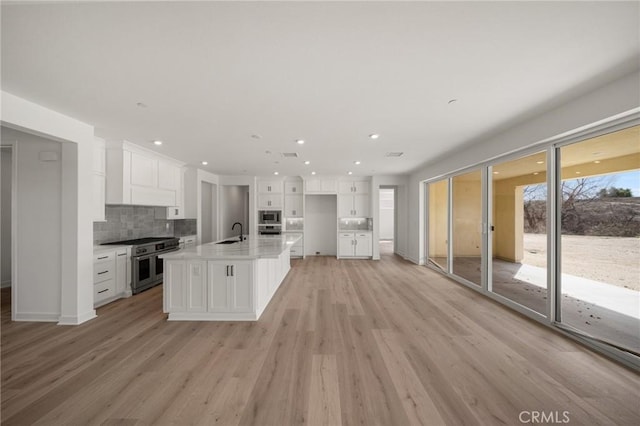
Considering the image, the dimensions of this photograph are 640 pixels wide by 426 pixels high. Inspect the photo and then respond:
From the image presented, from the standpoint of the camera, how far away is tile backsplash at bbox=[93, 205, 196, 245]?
4469mm

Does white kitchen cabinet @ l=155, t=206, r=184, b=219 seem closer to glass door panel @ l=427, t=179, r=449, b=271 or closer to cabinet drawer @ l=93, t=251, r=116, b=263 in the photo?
cabinet drawer @ l=93, t=251, r=116, b=263

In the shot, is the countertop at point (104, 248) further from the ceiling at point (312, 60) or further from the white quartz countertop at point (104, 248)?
the ceiling at point (312, 60)

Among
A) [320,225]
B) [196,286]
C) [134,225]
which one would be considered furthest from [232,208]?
[196,286]

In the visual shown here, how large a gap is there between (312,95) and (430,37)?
3.73 feet

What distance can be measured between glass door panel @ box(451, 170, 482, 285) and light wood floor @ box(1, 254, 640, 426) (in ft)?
6.70

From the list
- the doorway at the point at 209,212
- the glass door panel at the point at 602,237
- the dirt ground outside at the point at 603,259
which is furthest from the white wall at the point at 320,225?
the glass door panel at the point at 602,237

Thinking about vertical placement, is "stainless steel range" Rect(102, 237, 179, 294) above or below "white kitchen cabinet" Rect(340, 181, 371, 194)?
below

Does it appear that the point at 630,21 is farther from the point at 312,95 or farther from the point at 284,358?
the point at 284,358

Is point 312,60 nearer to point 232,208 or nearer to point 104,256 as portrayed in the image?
point 104,256

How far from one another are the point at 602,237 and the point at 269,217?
674cm

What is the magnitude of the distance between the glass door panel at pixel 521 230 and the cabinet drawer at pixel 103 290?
628 centimetres

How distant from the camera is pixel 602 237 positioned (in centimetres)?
273

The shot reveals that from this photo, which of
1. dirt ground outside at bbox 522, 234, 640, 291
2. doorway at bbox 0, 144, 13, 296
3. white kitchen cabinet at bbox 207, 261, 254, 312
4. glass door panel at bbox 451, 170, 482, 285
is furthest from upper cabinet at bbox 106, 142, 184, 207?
dirt ground outside at bbox 522, 234, 640, 291

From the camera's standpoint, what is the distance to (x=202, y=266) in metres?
3.24
